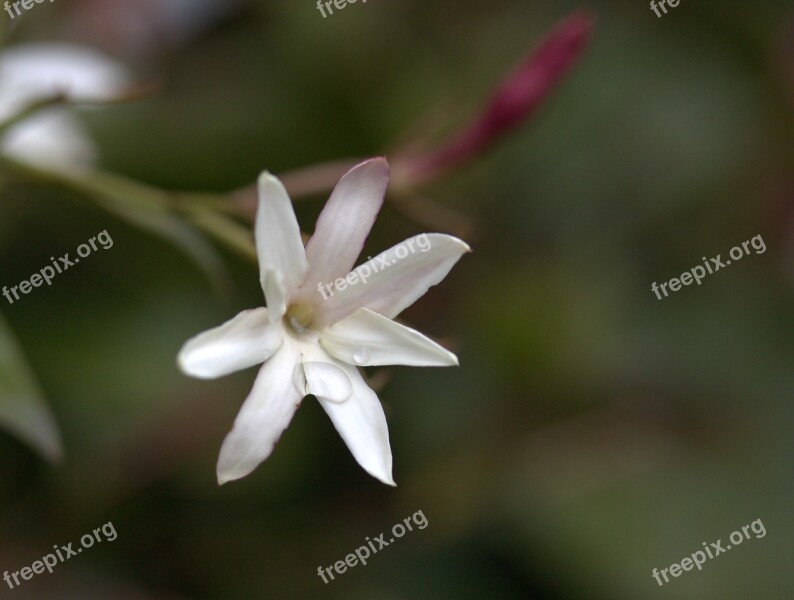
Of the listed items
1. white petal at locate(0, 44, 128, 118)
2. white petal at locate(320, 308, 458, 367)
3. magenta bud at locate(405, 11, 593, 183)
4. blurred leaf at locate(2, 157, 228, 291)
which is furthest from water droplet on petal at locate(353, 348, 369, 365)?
white petal at locate(0, 44, 128, 118)

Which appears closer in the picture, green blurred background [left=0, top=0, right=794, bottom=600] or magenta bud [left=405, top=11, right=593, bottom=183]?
magenta bud [left=405, top=11, right=593, bottom=183]

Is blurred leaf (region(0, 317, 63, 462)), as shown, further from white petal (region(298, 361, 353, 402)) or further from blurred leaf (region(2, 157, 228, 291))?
white petal (region(298, 361, 353, 402))

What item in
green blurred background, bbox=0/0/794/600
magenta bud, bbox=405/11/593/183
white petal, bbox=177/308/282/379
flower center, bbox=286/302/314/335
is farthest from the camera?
green blurred background, bbox=0/0/794/600

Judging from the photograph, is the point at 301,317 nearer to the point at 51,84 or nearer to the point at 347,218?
the point at 347,218

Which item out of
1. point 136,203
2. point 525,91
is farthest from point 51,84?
point 525,91

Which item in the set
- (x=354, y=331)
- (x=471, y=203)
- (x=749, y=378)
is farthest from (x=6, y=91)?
(x=749, y=378)

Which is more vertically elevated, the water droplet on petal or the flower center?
the flower center

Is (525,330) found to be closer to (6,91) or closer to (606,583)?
(606,583)
